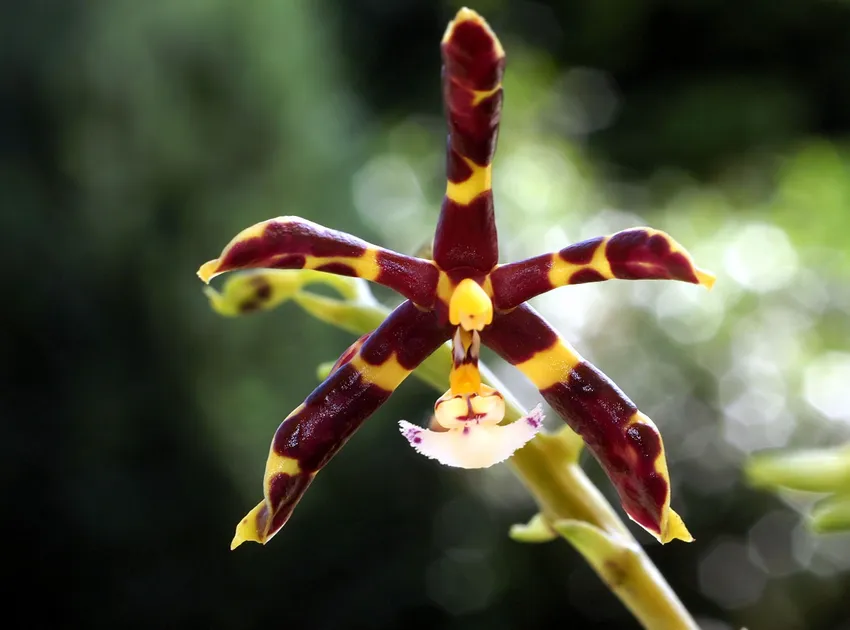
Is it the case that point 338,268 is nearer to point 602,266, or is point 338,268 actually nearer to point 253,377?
point 602,266

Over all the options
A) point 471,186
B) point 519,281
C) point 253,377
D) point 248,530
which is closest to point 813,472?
point 519,281

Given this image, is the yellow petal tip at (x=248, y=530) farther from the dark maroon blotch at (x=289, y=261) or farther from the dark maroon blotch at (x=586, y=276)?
the dark maroon blotch at (x=586, y=276)

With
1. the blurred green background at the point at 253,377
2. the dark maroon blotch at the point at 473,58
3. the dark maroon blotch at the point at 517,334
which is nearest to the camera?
the dark maroon blotch at the point at 473,58

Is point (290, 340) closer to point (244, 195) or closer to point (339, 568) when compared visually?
point (244, 195)

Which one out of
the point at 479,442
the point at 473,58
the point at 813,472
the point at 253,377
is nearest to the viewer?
the point at 473,58

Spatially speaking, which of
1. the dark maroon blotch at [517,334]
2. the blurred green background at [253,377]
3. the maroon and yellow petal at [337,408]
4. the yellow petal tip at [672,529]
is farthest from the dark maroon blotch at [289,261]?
the blurred green background at [253,377]

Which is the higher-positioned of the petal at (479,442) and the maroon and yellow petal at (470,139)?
the maroon and yellow petal at (470,139)
